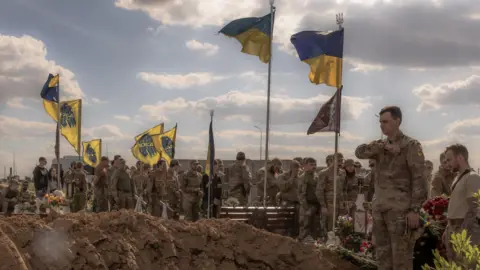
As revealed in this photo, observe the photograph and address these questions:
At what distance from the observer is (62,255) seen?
6.57 metres

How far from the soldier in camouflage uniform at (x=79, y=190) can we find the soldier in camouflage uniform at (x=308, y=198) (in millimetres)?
7162

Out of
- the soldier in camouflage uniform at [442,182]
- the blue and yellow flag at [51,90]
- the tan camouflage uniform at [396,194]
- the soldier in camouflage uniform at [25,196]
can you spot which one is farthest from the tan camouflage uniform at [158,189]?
the tan camouflage uniform at [396,194]

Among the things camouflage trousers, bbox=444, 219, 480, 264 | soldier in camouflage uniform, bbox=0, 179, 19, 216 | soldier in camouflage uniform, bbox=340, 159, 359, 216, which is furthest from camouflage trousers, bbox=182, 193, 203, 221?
camouflage trousers, bbox=444, 219, 480, 264

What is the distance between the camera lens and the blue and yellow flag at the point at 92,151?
3300cm

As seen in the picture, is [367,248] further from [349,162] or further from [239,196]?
[239,196]

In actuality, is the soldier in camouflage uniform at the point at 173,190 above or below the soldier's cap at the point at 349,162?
below

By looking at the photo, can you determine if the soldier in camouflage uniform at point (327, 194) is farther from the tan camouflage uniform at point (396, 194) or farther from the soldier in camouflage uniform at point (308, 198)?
the tan camouflage uniform at point (396, 194)

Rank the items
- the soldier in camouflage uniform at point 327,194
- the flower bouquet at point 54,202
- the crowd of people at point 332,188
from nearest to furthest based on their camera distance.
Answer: the crowd of people at point 332,188, the soldier in camouflage uniform at point 327,194, the flower bouquet at point 54,202

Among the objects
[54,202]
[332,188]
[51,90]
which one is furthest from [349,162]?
[51,90]

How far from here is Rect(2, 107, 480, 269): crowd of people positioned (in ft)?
23.6

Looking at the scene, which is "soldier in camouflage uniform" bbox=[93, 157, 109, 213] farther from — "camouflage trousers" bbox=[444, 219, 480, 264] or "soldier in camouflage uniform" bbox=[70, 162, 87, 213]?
"camouflage trousers" bbox=[444, 219, 480, 264]

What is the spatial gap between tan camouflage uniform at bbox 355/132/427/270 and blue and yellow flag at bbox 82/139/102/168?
26.9 m

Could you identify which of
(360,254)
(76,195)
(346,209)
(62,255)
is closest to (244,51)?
(346,209)

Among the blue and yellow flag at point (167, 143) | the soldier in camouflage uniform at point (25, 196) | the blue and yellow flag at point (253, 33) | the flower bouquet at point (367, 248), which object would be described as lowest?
the soldier in camouflage uniform at point (25, 196)
